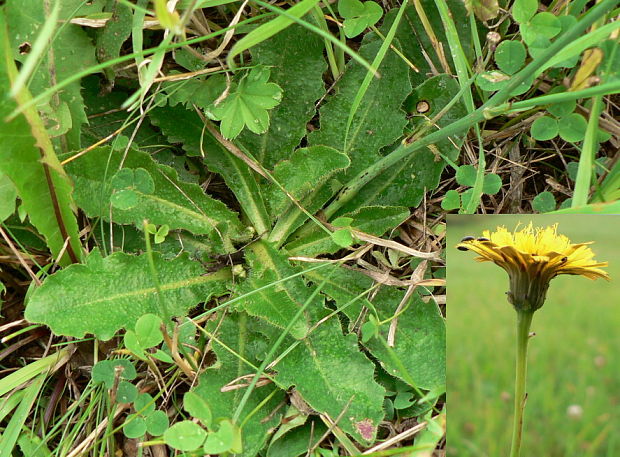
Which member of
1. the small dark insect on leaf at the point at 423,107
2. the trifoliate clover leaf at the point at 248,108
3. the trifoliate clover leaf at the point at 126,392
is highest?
the trifoliate clover leaf at the point at 248,108

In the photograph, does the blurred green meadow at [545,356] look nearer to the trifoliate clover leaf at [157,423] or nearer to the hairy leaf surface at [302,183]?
the hairy leaf surface at [302,183]

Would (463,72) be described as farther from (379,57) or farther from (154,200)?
(154,200)

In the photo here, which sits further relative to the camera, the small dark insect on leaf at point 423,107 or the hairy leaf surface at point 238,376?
the small dark insect on leaf at point 423,107

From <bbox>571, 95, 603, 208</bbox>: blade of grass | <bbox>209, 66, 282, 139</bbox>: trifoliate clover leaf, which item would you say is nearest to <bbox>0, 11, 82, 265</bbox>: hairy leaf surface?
<bbox>209, 66, 282, 139</bbox>: trifoliate clover leaf

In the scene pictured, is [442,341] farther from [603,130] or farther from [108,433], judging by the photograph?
[108,433]

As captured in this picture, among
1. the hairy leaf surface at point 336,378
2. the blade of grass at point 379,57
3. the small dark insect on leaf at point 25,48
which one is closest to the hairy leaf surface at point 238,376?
the hairy leaf surface at point 336,378

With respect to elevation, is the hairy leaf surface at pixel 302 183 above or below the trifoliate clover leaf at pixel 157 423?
above
